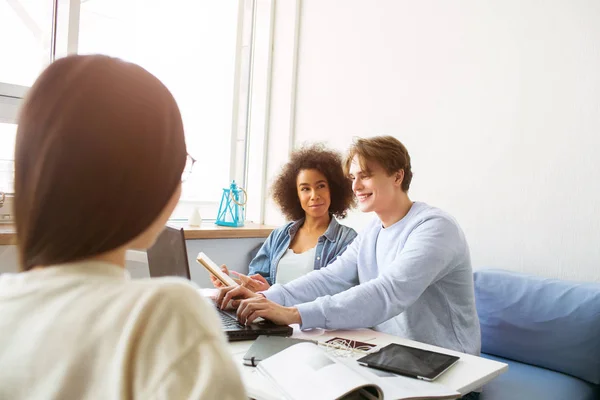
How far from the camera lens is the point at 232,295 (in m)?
1.45

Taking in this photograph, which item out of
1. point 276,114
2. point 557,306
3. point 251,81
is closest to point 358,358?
point 557,306

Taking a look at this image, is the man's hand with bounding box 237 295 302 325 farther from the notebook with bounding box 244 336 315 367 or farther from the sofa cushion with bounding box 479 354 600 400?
the sofa cushion with bounding box 479 354 600 400

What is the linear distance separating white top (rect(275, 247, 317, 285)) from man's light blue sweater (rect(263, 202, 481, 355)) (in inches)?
15.1

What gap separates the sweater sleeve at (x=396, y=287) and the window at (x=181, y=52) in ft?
5.28

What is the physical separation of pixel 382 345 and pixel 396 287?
209 mm

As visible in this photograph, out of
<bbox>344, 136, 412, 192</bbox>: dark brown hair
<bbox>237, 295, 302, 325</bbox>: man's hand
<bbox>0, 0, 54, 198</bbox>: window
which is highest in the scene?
<bbox>0, 0, 54, 198</bbox>: window

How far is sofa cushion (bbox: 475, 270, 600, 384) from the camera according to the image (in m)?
1.72

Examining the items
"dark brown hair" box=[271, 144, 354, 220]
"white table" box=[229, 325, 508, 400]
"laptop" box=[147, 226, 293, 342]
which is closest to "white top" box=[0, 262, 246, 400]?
"white table" box=[229, 325, 508, 400]

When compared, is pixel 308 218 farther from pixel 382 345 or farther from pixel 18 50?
pixel 18 50

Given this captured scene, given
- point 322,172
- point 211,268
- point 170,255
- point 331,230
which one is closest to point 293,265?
point 331,230

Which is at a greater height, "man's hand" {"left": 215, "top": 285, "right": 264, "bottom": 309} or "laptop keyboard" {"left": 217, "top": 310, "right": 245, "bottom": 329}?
"man's hand" {"left": 215, "top": 285, "right": 264, "bottom": 309}

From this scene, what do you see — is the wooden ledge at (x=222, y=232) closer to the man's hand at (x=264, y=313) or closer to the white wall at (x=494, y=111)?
the white wall at (x=494, y=111)

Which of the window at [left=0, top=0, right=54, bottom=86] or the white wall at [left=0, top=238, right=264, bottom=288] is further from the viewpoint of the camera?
the white wall at [left=0, top=238, right=264, bottom=288]

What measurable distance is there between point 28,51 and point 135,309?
7.55 feet
